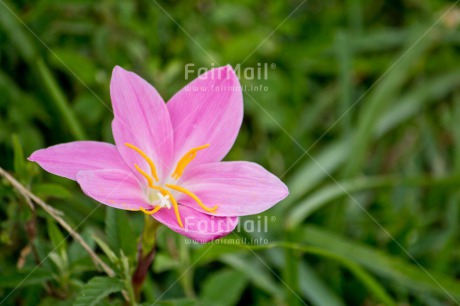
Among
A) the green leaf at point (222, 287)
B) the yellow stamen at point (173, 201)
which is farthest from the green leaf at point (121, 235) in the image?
the green leaf at point (222, 287)

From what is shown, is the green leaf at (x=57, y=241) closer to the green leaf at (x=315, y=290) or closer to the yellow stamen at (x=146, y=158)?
the yellow stamen at (x=146, y=158)

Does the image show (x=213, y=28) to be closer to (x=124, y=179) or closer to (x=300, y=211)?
(x=300, y=211)

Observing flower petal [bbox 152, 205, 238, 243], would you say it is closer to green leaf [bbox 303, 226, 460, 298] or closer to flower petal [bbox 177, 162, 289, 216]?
flower petal [bbox 177, 162, 289, 216]

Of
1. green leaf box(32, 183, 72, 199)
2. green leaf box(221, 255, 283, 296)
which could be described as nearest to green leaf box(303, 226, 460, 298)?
green leaf box(221, 255, 283, 296)

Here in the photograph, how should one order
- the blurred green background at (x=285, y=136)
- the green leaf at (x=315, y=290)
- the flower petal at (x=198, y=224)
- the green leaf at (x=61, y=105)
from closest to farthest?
1. the flower petal at (x=198, y=224)
2. the blurred green background at (x=285, y=136)
3. the green leaf at (x=61, y=105)
4. the green leaf at (x=315, y=290)

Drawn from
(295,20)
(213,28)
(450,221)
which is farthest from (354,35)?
(450,221)

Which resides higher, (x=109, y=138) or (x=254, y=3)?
(x=254, y=3)
